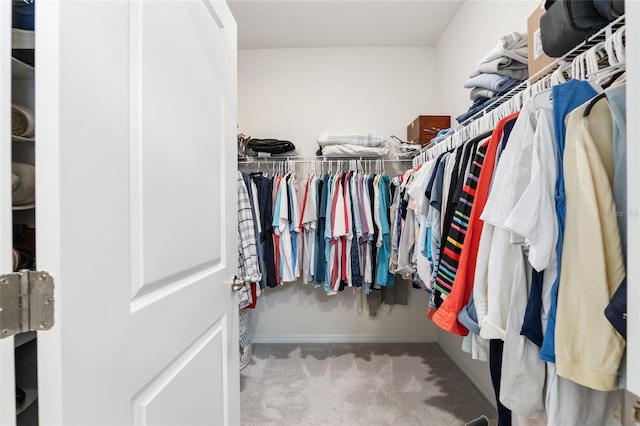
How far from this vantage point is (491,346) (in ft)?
3.08

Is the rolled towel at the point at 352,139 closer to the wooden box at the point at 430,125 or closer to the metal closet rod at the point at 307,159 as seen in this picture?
the metal closet rod at the point at 307,159

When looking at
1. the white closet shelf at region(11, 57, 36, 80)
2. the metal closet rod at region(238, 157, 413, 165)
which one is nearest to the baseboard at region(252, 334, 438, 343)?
the metal closet rod at region(238, 157, 413, 165)

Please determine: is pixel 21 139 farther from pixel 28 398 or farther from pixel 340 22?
pixel 340 22

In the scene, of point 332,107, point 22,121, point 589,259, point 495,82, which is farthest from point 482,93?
point 22,121

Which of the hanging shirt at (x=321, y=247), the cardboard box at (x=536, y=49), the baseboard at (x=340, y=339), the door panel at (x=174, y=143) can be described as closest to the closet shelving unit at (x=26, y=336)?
the door panel at (x=174, y=143)

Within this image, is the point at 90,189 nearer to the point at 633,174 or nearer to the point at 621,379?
the point at 633,174

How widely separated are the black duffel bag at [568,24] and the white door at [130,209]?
3.37ft

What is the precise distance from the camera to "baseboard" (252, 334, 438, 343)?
2682mm

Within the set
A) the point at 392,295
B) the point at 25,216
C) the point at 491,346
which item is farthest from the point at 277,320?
the point at 25,216

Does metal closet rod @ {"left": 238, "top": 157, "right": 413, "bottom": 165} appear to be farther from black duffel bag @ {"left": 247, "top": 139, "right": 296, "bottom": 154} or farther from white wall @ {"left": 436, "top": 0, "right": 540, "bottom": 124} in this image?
white wall @ {"left": 436, "top": 0, "right": 540, "bottom": 124}

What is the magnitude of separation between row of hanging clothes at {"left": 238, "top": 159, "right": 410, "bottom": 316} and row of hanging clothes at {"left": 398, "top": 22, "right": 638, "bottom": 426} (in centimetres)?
122

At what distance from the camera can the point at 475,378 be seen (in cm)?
199

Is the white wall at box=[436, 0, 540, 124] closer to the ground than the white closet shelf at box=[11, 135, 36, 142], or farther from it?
farther from it

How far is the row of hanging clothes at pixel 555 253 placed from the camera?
610mm
